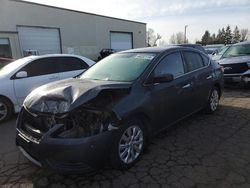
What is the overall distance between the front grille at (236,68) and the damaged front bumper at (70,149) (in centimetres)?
668

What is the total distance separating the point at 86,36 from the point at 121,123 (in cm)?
2155

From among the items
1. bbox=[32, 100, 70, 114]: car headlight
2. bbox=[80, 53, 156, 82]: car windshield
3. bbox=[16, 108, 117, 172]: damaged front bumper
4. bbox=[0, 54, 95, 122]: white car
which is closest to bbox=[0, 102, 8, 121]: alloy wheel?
bbox=[0, 54, 95, 122]: white car

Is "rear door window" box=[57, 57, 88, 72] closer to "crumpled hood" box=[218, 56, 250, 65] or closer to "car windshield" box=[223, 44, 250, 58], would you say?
"crumpled hood" box=[218, 56, 250, 65]

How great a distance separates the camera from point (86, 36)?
23656 mm

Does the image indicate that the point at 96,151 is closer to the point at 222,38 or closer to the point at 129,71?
the point at 129,71

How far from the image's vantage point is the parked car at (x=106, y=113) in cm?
297

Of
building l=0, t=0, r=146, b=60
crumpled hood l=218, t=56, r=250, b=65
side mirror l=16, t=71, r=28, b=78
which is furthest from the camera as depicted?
building l=0, t=0, r=146, b=60

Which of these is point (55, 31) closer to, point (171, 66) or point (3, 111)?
point (3, 111)

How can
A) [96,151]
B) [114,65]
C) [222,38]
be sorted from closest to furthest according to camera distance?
[96,151], [114,65], [222,38]

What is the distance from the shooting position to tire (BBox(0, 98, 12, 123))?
19.4ft

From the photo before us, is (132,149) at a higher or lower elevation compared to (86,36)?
lower

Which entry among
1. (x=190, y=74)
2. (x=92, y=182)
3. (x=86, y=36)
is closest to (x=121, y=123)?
(x=92, y=182)

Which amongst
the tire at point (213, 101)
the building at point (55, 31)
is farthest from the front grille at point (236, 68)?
the building at point (55, 31)

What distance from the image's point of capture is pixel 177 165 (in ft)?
11.6
